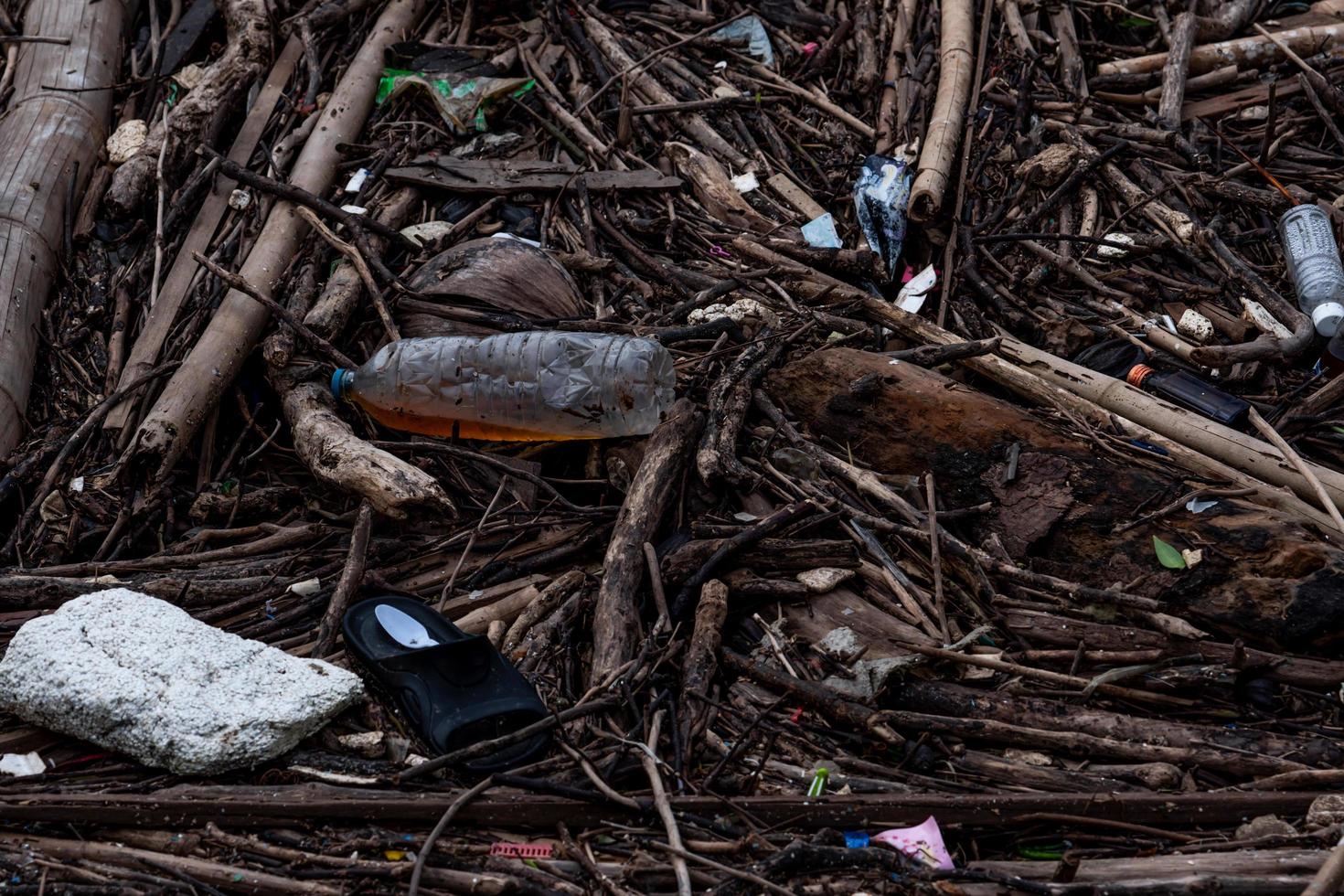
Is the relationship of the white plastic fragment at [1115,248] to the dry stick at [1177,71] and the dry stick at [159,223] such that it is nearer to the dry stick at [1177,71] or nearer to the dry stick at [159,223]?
the dry stick at [1177,71]

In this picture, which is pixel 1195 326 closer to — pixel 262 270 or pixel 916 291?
pixel 916 291

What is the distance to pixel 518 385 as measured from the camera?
3670mm

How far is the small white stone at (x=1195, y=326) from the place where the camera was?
3.90m

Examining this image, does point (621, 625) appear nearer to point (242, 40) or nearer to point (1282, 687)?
point (1282, 687)

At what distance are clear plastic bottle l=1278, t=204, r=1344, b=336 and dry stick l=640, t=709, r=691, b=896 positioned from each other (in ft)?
9.87

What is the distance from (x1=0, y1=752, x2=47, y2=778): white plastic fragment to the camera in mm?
2438

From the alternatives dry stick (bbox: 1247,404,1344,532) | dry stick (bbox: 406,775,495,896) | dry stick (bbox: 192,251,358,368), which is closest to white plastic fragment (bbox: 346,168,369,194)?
dry stick (bbox: 192,251,358,368)

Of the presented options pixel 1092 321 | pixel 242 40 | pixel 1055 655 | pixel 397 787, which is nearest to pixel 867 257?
pixel 1092 321

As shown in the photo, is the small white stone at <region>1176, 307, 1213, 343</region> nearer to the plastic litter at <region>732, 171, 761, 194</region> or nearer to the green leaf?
the green leaf

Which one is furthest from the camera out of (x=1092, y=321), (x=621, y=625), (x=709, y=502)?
(x=1092, y=321)

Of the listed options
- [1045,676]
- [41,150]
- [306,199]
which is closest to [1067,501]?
[1045,676]

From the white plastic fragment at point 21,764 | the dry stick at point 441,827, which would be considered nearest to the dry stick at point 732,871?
the dry stick at point 441,827

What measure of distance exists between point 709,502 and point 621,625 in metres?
0.60

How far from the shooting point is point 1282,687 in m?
2.56
